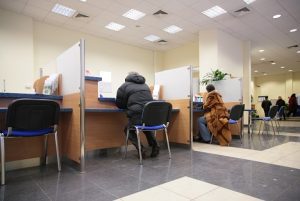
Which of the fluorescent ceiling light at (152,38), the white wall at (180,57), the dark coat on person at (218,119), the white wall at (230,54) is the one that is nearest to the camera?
the dark coat on person at (218,119)

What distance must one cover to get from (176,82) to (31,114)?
8.02 ft

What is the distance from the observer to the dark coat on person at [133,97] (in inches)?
110

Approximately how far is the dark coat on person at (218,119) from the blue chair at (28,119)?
276 centimetres

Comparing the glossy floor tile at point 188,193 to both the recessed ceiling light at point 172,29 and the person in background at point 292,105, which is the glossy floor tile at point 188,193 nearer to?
the recessed ceiling light at point 172,29

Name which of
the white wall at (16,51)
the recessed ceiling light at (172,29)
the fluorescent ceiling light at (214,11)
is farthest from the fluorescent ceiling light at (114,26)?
the fluorescent ceiling light at (214,11)

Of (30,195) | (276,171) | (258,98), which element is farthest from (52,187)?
(258,98)

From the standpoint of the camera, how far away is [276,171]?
2.19 metres

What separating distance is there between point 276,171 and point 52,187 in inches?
86.6

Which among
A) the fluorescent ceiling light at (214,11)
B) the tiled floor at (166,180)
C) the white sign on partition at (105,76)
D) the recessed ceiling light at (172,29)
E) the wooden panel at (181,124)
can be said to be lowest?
the tiled floor at (166,180)

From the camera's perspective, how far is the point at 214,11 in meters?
5.52

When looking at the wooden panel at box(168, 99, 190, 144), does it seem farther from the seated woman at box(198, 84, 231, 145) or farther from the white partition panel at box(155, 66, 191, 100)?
the seated woman at box(198, 84, 231, 145)

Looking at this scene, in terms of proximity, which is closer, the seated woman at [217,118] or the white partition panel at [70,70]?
the white partition panel at [70,70]

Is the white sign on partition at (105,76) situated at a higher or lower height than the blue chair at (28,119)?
higher

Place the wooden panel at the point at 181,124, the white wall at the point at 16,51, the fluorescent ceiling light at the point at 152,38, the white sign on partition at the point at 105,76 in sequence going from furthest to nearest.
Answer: the fluorescent ceiling light at the point at 152,38, the white wall at the point at 16,51, the wooden panel at the point at 181,124, the white sign on partition at the point at 105,76
